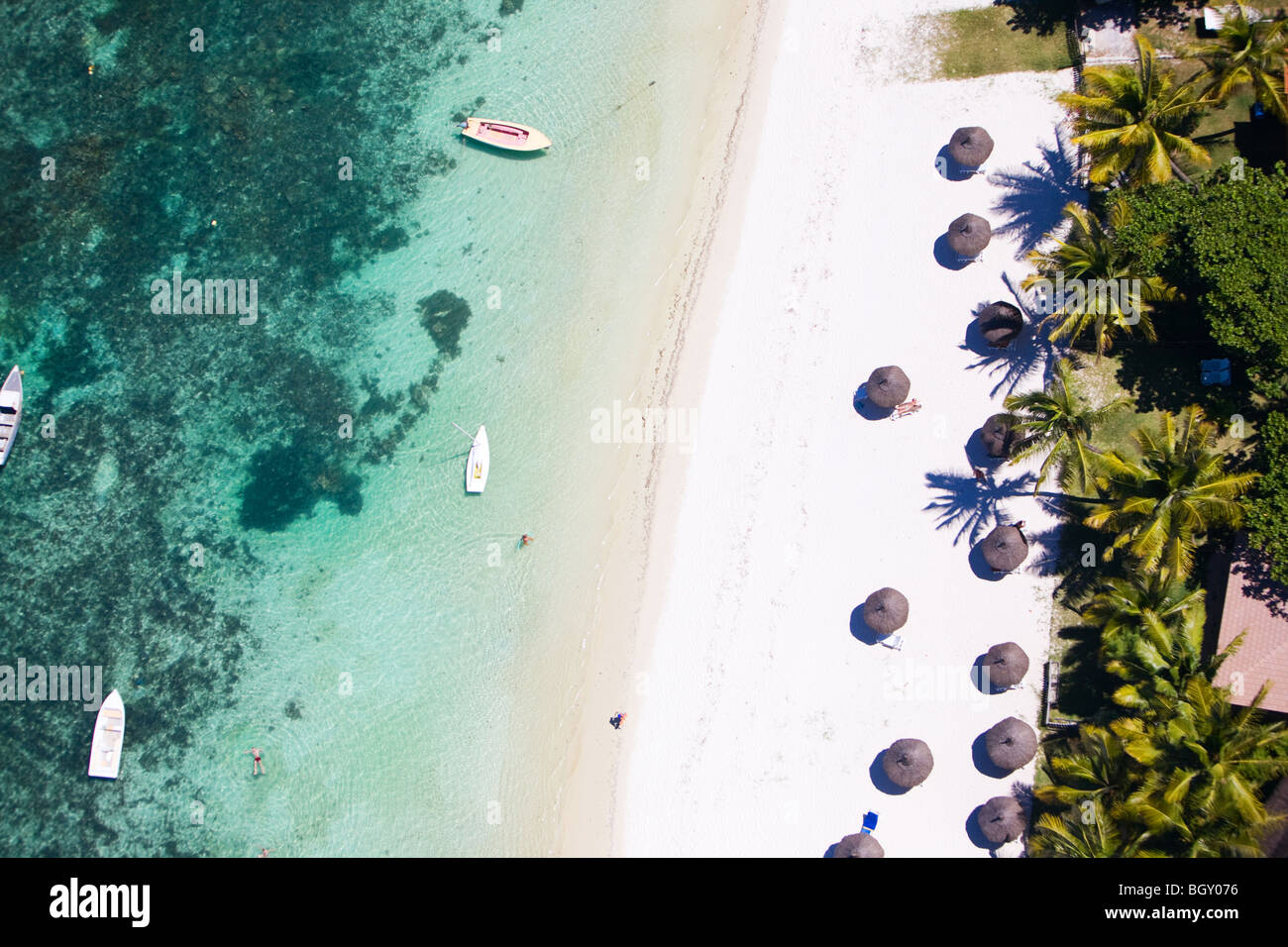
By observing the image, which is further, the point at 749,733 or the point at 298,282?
the point at 298,282

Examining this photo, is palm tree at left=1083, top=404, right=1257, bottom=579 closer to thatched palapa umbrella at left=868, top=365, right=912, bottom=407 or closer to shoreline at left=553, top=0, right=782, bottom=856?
thatched palapa umbrella at left=868, top=365, right=912, bottom=407

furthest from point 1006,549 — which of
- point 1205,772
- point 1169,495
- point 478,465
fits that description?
point 478,465

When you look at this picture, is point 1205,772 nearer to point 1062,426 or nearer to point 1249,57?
point 1062,426

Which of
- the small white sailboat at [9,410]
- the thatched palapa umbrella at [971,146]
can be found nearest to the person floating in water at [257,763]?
the small white sailboat at [9,410]
